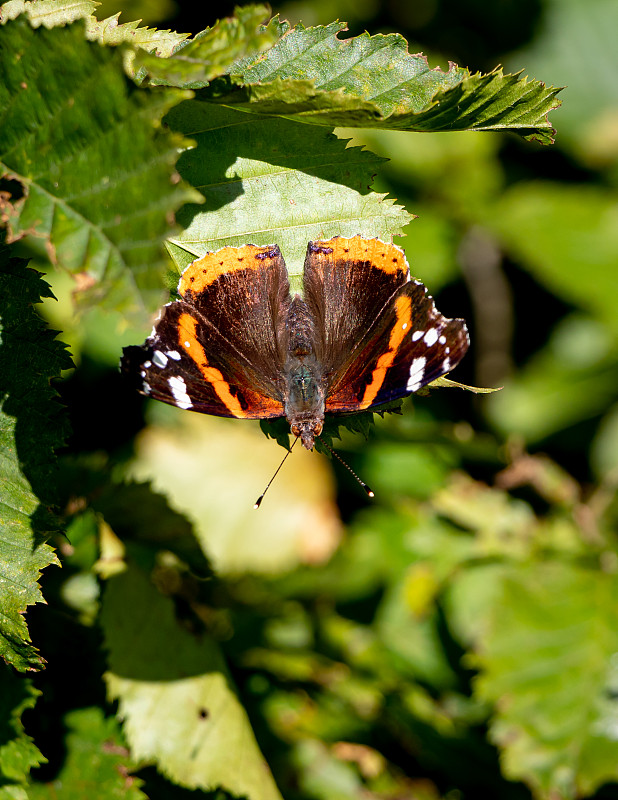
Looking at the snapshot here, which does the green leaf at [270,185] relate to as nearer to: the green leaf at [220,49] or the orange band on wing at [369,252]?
the orange band on wing at [369,252]

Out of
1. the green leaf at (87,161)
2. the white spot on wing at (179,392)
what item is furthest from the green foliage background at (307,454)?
the white spot on wing at (179,392)

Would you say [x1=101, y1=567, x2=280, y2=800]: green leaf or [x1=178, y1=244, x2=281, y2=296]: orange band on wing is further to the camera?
[x1=101, y1=567, x2=280, y2=800]: green leaf

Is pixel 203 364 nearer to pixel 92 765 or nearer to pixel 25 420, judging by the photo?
pixel 25 420

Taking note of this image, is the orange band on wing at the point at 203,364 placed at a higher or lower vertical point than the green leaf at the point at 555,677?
higher

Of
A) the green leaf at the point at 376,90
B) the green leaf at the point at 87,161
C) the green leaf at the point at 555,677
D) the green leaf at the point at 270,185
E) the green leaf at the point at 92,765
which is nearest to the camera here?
the green leaf at the point at 87,161

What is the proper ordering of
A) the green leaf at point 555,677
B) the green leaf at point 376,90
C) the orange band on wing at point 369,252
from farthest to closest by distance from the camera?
1. the green leaf at point 555,677
2. the orange band on wing at point 369,252
3. the green leaf at point 376,90

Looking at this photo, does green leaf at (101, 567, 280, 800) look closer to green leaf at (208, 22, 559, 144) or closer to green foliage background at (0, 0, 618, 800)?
green foliage background at (0, 0, 618, 800)

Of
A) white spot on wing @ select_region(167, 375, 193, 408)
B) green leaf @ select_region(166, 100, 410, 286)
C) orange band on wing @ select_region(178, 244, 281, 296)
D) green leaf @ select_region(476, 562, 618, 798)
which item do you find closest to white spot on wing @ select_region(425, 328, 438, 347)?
green leaf @ select_region(166, 100, 410, 286)

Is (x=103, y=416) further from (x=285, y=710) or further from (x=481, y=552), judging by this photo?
(x=481, y=552)
